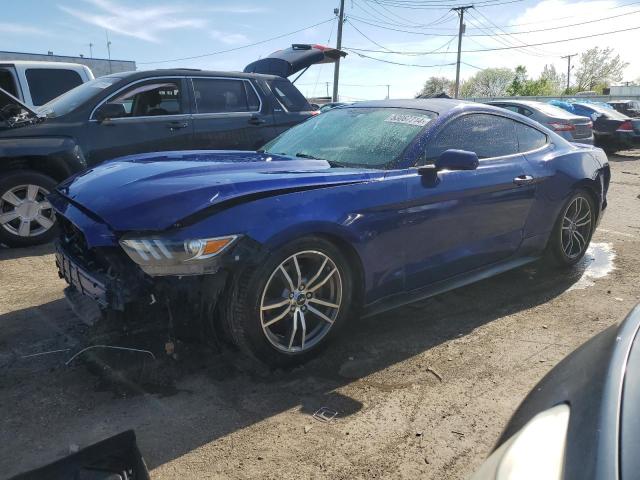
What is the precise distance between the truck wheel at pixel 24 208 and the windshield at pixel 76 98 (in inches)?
29.1

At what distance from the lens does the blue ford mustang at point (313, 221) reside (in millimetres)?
2615

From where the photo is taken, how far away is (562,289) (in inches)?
172

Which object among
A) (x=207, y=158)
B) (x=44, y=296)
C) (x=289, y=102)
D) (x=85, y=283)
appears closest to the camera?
(x=85, y=283)

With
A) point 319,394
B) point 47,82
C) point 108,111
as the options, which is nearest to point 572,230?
point 319,394

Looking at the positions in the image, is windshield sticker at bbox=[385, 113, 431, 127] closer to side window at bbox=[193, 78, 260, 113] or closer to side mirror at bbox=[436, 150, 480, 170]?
side mirror at bbox=[436, 150, 480, 170]

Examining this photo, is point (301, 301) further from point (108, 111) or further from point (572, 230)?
point (108, 111)

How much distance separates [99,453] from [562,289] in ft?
12.3

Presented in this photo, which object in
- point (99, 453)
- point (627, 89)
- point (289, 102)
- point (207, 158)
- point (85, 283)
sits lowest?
point (99, 453)

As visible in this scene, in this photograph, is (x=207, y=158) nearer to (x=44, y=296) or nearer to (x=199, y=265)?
(x=199, y=265)

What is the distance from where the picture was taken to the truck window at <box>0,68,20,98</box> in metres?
7.59

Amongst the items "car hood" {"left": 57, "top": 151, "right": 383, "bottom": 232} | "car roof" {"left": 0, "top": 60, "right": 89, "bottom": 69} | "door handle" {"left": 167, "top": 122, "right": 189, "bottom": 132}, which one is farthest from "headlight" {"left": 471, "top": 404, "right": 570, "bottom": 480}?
"car roof" {"left": 0, "top": 60, "right": 89, "bottom": 69}

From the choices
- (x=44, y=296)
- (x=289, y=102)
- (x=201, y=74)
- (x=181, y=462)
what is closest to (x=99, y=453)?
(x=181, y=462)

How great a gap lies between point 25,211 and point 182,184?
334 cm

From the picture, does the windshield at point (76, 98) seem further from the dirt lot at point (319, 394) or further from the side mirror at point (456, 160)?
the side mirror at point (456, 160)
